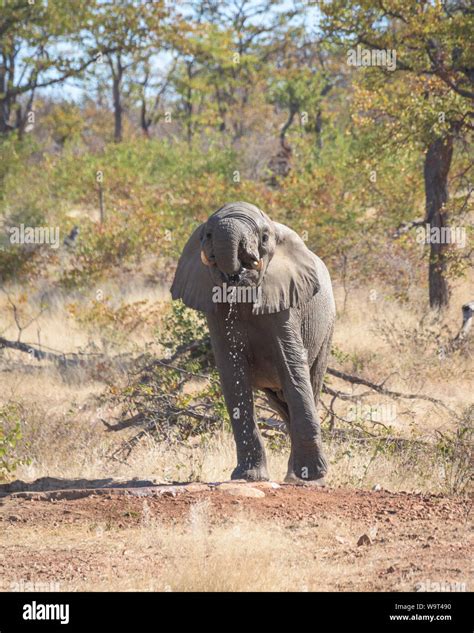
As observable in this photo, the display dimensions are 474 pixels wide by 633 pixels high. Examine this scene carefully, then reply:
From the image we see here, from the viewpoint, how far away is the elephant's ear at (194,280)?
7504 millimetres

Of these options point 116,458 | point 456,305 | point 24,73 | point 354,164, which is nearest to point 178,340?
point 116,458

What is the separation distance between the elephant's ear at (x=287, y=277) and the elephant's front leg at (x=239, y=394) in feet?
1.11

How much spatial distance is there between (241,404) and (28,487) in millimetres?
1922

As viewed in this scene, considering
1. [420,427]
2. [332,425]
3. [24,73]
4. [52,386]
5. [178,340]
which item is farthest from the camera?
[24,73]

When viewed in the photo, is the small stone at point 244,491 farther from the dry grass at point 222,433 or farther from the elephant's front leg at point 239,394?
the dry grass at point 222,433

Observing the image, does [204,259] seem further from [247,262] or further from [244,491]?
[244,491]

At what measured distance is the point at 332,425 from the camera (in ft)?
32.0

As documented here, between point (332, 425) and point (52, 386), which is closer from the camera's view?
point (332, 425)

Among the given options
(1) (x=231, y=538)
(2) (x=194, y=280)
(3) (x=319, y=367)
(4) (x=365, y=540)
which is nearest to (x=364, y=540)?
(4) (x=365, y=540)

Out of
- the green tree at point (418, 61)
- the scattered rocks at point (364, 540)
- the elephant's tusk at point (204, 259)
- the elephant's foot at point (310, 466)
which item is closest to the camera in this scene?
the scattered rocks at point (364, 540)

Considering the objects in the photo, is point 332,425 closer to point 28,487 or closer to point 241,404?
point 241,404

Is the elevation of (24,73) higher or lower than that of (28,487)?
higher

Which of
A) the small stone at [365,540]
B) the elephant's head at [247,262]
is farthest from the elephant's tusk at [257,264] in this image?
the small stone at [365,540]

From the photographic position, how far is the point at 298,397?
7.69 meters
